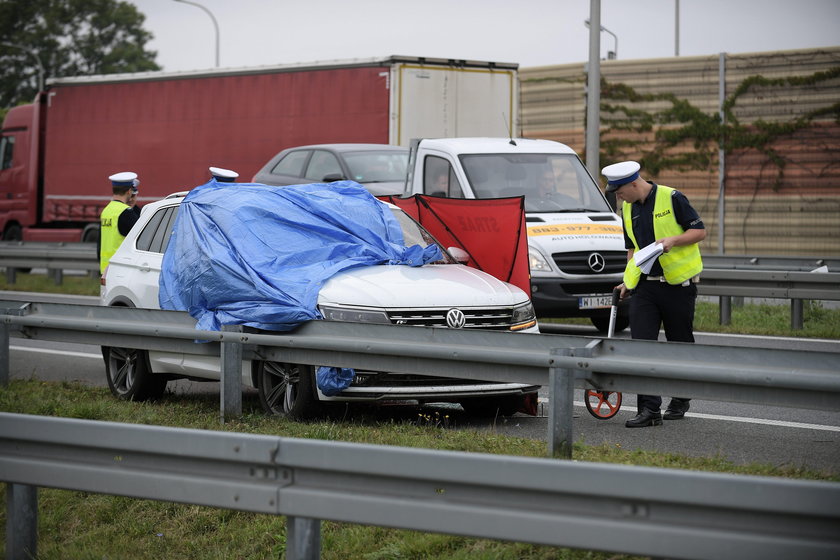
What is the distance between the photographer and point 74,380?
36.7 feet

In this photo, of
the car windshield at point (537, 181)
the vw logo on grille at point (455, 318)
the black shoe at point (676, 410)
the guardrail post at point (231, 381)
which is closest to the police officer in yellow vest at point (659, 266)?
the black shoe at point (676, 410)

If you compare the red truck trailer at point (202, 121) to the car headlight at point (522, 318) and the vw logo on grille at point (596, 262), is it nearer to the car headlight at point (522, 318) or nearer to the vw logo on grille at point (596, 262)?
the vw logo on grille at point (596, 262)

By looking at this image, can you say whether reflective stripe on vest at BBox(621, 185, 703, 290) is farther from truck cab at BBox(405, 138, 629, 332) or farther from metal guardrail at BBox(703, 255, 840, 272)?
metal guardrail at BBox(703, 255, 840, 272)

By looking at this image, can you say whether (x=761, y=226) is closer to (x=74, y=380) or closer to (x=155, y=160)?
(x=155, y=160)

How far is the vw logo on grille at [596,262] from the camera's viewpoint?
535 inches

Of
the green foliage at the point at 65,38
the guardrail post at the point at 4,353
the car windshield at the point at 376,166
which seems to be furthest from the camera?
the green foliage at the point at 65,38

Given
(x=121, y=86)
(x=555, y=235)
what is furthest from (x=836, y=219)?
(x=121, y=86)

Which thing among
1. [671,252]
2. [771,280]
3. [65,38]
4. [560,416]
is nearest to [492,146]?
[771,280]

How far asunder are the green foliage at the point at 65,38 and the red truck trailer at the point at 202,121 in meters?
50.3

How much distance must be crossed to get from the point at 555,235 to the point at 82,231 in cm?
1576

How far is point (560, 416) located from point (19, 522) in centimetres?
280

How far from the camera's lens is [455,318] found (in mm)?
8328

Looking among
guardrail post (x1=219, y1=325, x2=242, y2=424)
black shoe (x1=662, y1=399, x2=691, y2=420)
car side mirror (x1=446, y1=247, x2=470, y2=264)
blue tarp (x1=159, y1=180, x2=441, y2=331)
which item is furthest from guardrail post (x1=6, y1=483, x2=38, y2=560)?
car side mirror (x1=446, y1=247, x2=470, y2=264)

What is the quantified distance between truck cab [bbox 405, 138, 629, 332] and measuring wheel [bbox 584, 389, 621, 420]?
14.2ft
